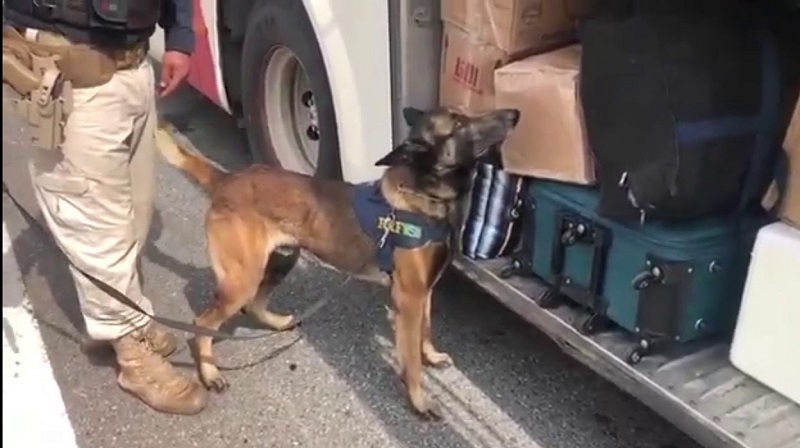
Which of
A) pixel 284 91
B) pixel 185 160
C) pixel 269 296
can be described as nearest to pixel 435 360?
pixel 269 296

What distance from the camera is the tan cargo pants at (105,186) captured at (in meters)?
2.81

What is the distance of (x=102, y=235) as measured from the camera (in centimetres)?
295

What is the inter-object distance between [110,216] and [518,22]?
3.98ft

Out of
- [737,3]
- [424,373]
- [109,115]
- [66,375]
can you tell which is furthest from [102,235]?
[737,3]

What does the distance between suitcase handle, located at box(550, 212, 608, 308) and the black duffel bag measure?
0.13 m

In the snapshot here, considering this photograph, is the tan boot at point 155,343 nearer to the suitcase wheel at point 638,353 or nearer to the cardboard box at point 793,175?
the suitcase wheel at point 638,353

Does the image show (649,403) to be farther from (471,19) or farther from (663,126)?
(471,19)

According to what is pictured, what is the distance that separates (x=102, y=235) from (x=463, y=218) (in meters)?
1.00

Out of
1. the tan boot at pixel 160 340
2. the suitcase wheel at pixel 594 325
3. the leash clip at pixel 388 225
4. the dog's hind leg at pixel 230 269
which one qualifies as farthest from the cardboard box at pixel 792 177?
the tan boot at pixel 160 340

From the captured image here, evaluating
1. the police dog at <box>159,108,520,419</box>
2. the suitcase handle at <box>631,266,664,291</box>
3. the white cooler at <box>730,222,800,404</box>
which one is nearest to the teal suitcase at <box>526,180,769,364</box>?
the suitcase handle at <box>631,266,664,291</box>

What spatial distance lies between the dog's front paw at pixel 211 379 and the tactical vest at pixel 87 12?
108 cm

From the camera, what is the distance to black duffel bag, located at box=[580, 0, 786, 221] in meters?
2.43

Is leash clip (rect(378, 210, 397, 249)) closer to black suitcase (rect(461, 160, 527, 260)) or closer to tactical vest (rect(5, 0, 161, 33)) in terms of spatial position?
black suitcase (rect(461, 160, 527, 260))

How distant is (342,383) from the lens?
10.8ft
